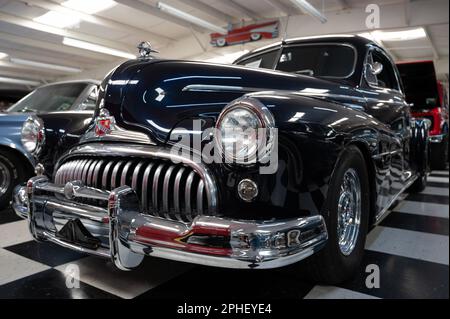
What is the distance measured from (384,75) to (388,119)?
622 mm

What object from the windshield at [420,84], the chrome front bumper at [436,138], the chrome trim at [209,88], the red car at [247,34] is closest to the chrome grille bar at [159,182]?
the chrome trim at [209,88]

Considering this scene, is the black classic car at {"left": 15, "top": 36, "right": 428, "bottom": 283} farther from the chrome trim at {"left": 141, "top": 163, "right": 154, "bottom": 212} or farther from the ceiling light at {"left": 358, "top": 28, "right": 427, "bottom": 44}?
the ceiling light at {"left": 358, "top": 28, "right": 427, "bottom": 44}

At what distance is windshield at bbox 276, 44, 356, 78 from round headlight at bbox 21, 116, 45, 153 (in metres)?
1.47

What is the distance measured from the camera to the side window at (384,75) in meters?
2.52

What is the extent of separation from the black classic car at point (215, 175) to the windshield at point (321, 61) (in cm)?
33

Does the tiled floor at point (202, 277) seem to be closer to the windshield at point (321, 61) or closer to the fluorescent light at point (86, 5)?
the windshield at point (321, 61)

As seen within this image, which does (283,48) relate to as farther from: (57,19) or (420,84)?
(420,84)

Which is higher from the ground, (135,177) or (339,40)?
(339,40)

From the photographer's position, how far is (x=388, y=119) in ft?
7.83

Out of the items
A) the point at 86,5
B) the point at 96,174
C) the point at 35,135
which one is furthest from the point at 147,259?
the point at 86,5

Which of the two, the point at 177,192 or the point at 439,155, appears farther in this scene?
the point at 439,155

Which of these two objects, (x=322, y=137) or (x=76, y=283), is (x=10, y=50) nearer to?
(x=76, y=283)
